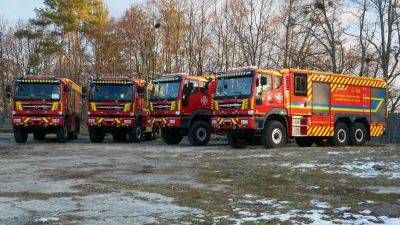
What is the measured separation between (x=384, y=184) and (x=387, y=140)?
21.4 metres

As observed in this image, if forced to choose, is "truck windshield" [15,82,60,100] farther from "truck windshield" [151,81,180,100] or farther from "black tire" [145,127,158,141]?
"black tire" [145,127,158,141]

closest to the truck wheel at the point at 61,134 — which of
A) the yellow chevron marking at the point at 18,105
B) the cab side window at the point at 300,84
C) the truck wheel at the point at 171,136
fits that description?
the yellow chevron marking at the point at 18,105

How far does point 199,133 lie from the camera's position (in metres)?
22.5

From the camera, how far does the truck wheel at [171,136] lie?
24125 millimetres

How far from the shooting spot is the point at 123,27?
51031mm

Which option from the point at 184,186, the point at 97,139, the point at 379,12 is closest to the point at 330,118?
the point at 97,139

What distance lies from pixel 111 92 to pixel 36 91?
3232 millimetres

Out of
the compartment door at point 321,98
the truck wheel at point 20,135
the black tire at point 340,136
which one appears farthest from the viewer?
the truck wheel at point 20,135

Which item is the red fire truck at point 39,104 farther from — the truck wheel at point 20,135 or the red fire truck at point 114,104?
the red fire truck at point 114,104

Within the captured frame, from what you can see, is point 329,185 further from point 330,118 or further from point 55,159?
point 330,118

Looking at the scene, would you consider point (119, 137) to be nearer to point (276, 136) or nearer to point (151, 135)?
point (151, 135)

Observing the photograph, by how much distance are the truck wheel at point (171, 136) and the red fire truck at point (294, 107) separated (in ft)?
11.9

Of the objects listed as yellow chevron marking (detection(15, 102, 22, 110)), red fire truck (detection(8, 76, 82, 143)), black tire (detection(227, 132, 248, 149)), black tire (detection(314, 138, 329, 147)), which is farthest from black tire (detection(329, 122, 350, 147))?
yellow chevron marking (detection(15, 102, 22, 110))

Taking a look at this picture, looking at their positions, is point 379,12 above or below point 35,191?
above
